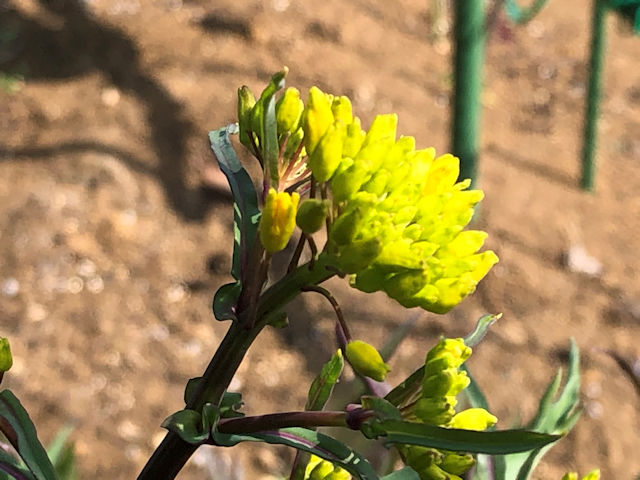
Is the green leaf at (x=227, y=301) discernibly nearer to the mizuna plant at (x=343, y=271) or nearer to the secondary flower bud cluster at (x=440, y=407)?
the mizuna plant at (x=343, y=271)

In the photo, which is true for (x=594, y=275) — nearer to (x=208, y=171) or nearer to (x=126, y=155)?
(x=208, y=171)

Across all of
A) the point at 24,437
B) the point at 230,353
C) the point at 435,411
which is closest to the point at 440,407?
the point at 435,411

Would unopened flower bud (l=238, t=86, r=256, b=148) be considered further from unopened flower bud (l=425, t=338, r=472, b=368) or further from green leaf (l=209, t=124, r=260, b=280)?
unopened flower bud (l=425, t=338, r=472, b=368)

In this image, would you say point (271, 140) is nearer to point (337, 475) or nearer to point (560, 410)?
point (337, 475)

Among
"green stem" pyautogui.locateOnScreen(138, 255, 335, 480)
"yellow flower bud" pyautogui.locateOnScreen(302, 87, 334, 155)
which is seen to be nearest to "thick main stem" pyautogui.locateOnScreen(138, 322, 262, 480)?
"green stem" pyautogui.locateOnScreen(138, 255, 335, 480)

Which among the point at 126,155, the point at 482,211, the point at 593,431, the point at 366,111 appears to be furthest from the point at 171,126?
the point at 593,431

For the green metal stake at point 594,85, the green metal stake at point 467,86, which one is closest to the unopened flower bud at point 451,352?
the green metal stake at point 467,86

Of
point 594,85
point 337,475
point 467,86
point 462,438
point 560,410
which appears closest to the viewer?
point 462,438
